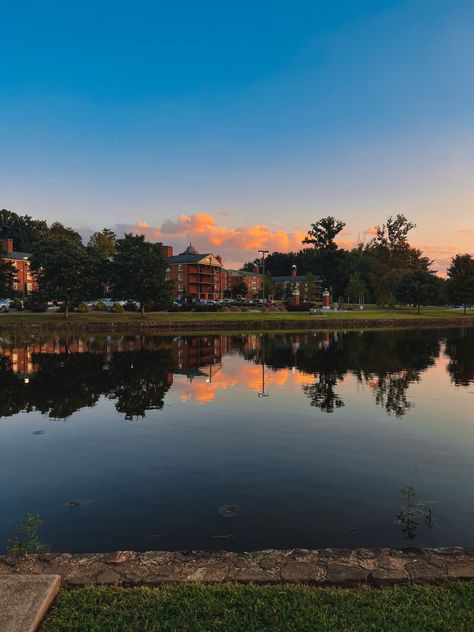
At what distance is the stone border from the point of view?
6203 millimetres

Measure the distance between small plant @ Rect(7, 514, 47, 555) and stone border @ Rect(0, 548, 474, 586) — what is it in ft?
0.87

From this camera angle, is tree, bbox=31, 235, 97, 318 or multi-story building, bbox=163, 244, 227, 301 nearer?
tree, bbox=31, 235, 97, 318

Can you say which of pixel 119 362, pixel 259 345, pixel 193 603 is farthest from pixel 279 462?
pixel 259 345

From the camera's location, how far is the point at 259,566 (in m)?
6.55

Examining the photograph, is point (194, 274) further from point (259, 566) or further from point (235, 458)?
point (259, 566)

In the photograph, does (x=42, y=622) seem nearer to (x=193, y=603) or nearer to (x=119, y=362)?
(x=193, y=603)

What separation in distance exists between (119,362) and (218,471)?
69.3ft

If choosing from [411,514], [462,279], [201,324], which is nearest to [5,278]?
[201,324]

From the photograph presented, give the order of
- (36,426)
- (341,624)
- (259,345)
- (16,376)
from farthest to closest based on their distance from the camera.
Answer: (259,345), (16,376), (36,426), (341,624)

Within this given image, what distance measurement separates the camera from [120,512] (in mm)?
9164

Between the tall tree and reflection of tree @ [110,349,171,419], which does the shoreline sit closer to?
the tall tree

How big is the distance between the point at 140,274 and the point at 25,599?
6495 cm

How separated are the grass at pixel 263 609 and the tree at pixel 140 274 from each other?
63927 millimetres

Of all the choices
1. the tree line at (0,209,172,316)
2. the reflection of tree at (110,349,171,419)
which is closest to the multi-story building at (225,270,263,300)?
the tree line at (0,209,172,316)
